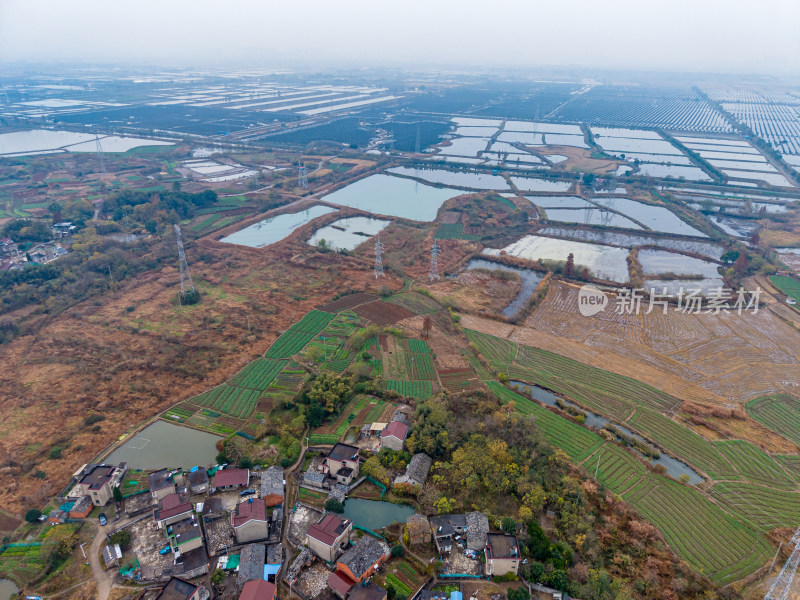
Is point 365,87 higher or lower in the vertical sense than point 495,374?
higher

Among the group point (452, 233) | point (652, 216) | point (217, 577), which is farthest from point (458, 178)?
point (217, 577)

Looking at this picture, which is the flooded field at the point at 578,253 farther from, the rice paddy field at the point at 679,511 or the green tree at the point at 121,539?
the green tree at the point at 121,539

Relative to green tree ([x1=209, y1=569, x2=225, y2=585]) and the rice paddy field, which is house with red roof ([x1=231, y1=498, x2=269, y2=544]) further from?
the rice paddy field

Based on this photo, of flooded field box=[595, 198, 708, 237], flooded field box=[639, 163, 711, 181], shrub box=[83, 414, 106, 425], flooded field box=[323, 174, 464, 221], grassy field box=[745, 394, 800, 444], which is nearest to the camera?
shrub box=[83, 414, 106, 425]

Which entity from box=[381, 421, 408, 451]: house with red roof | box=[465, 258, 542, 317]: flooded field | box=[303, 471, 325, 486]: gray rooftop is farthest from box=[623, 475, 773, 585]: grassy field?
box=[465, 258, 542, 317]: flooded field

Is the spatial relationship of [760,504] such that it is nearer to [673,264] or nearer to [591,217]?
Result: [673,264]

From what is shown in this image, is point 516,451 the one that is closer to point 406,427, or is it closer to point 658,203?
point 406,427

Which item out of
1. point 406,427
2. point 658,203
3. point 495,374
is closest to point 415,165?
point 658,203

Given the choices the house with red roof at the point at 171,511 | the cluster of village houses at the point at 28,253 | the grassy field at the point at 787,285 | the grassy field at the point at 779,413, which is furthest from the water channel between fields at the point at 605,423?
the cluster of village houses at the point at 28,253
